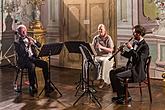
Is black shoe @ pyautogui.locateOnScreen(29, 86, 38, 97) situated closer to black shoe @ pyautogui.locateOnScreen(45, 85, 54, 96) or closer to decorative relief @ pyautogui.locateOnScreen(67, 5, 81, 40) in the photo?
black shoe @ pyautogui.locateOnScreen(45, 85, 54, 96)

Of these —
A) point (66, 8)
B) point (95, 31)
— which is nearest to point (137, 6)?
point (95, 31)

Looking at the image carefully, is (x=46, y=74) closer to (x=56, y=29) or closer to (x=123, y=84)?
(x=123, y=84)

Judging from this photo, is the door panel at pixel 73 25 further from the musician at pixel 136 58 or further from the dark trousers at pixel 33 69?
the musician at pixel 136 58

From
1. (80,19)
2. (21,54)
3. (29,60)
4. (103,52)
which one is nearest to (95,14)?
(80,19)

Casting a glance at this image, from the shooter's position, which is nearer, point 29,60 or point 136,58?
point 136,58

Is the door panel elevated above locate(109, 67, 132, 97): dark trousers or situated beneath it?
elevated above

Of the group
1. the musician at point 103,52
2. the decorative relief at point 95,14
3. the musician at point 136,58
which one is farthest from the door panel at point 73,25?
the musician at point 136,58

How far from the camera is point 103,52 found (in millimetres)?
6145

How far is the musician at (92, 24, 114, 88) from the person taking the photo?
596cm

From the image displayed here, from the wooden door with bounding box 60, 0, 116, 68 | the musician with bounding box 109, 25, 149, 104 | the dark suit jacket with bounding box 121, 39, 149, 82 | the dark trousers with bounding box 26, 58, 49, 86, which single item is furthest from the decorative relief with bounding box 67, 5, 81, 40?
the dark suit jacket with bounding box 121, 39, 149, 82

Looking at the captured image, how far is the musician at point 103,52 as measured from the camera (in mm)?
5961

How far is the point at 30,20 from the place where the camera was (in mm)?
9094

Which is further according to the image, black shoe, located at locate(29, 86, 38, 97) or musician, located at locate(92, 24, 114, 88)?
musician, located at locate(92, 24, 114, 88)

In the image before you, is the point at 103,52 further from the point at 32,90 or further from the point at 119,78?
the point at 32,90
